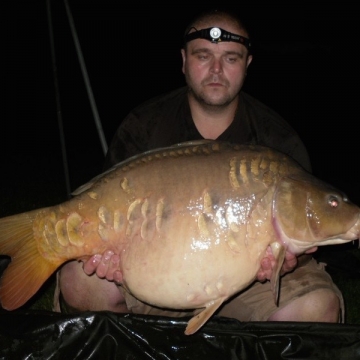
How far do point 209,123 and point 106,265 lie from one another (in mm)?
807

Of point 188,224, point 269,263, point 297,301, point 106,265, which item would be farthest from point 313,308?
point 106,265

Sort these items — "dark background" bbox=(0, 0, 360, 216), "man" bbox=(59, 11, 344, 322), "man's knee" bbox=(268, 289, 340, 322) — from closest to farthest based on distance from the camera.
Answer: "man's knee" bbox=(268, 289, 340, 322) < "man" bbox=(59, 11, 344, 322) < "dark background" bbox=(0, 0, 360, 216)

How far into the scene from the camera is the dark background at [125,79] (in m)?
5.44

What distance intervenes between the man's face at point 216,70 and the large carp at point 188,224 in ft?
1.83

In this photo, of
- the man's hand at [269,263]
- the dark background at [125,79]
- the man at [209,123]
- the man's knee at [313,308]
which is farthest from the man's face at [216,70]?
the dark background at [125,79]

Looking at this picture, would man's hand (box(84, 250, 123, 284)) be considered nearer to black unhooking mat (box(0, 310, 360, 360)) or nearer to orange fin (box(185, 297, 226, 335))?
black unhooking mat (box(0, 310, 360, 360))

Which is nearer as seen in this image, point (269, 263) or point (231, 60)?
point (269, 263)

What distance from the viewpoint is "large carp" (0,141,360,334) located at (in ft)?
4.66

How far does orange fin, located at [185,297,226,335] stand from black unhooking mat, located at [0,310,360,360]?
13cm

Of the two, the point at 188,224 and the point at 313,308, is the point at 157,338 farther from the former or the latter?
the point at 313,308

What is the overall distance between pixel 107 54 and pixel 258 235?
1743 cm

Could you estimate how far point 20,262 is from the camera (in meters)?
1.51

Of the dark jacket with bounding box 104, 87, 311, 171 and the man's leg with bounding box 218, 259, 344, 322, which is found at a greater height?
the dark jacket with bounding box 104, 87, 311, 171

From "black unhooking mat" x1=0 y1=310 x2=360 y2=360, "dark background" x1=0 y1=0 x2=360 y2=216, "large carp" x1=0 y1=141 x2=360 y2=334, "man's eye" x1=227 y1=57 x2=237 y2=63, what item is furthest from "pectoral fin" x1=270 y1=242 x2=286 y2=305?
"dark background" x1=0 y1=0 x2=360 y2=216
